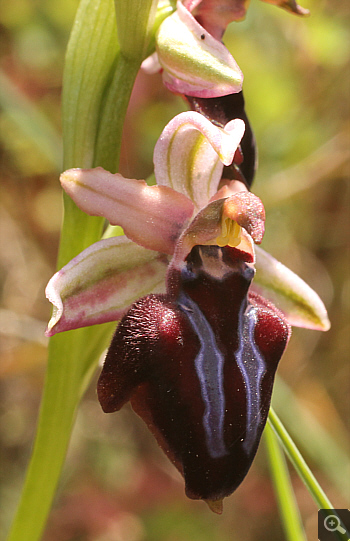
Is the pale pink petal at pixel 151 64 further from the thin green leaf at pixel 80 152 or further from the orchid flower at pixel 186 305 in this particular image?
the orchid flower at pixel 186 305

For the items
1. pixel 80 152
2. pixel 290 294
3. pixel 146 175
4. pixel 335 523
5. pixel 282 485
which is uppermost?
pixel 80 152

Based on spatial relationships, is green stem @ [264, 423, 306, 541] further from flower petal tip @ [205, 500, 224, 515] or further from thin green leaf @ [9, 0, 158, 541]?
thin green leaf @ [9, 0, 158, 541]

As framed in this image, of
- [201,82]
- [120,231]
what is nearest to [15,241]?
[120,231]

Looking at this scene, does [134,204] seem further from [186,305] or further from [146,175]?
[146,175]

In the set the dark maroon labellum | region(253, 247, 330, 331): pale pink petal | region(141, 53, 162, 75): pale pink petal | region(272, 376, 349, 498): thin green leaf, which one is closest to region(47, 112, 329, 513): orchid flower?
the dark maroon labellum

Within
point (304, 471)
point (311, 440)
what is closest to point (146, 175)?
point (311, 440)

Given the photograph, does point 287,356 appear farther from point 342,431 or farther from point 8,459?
point 8,459

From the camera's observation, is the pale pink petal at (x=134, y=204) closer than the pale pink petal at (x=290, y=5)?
Yes

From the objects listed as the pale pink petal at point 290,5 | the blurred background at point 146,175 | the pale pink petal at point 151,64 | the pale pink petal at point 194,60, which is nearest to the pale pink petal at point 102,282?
the pale pink petal at point 194,60
